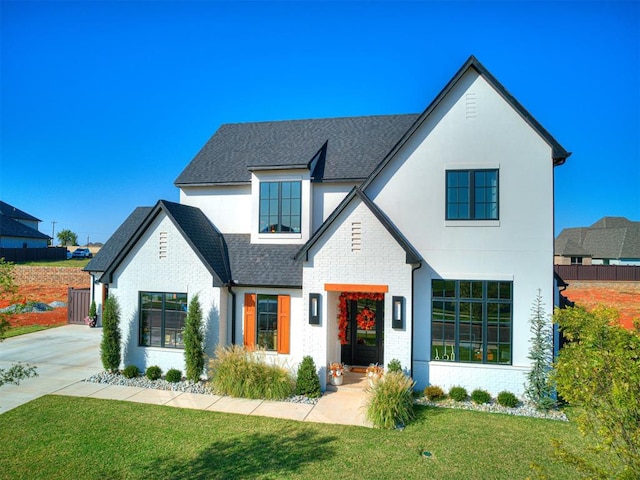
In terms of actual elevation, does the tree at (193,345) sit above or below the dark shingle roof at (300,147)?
below

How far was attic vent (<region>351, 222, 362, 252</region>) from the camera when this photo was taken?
12.3 metres

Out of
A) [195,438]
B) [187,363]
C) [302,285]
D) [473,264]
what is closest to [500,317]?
[473,264]

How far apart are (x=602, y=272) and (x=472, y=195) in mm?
44039

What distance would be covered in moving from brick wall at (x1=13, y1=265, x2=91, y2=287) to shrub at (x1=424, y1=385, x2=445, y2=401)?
4030 cm

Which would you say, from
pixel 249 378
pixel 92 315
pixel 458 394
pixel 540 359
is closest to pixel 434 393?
pixel 458 394

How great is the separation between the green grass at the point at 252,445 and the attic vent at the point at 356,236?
506cm

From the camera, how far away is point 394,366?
11500 millimetres

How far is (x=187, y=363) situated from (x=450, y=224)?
975cm

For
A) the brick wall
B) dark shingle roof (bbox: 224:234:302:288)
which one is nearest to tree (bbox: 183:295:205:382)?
dark shingle roof (bbox: 224:234:302:288)

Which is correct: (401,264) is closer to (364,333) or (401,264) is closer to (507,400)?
(364,333)

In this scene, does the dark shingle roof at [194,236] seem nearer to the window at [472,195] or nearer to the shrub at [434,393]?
the shrub at [434,393]

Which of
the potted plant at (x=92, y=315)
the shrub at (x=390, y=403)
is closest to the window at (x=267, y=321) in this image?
the shrub at (x=390, y=403)

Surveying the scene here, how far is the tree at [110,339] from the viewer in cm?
1340

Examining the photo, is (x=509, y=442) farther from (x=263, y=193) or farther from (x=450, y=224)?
(x=263, y=193)
